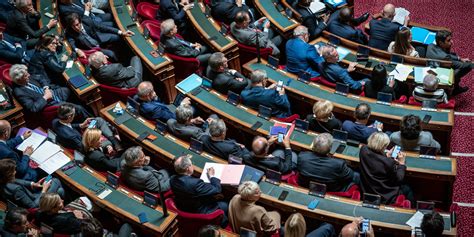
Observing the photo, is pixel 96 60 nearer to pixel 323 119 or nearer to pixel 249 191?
pixel 323 119

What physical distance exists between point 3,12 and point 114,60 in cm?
201

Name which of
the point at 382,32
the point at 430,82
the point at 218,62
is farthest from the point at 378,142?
the point at 382,32

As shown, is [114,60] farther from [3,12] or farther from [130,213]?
[130,213]

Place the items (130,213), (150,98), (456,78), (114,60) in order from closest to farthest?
(130,213)
(150,98)
(456,78)
(114,60)

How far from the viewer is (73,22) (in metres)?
9.71

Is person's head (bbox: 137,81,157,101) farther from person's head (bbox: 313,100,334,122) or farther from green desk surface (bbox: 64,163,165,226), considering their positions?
person's head (bbox: 313,100,334,122)

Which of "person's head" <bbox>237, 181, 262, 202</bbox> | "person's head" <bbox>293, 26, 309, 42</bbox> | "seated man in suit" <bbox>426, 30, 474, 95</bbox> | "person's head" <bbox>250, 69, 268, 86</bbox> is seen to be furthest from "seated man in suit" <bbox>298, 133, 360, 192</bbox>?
"seated man in suit" <bbox>426, 30, 474, 95</bbox>

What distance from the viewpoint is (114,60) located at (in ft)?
33.0

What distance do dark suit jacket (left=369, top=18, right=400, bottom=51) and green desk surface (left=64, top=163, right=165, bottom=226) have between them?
15.1 feet

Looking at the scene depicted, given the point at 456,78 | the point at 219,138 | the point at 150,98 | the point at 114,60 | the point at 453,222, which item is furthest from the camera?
the point at 114,60

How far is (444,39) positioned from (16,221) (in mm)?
6082

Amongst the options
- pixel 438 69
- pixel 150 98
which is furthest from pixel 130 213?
pixel 438 69

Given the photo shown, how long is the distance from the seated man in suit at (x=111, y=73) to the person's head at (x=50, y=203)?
2483mm

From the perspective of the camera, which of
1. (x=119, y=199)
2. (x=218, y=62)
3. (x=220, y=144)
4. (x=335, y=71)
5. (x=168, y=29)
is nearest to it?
(x=119, y=199)
